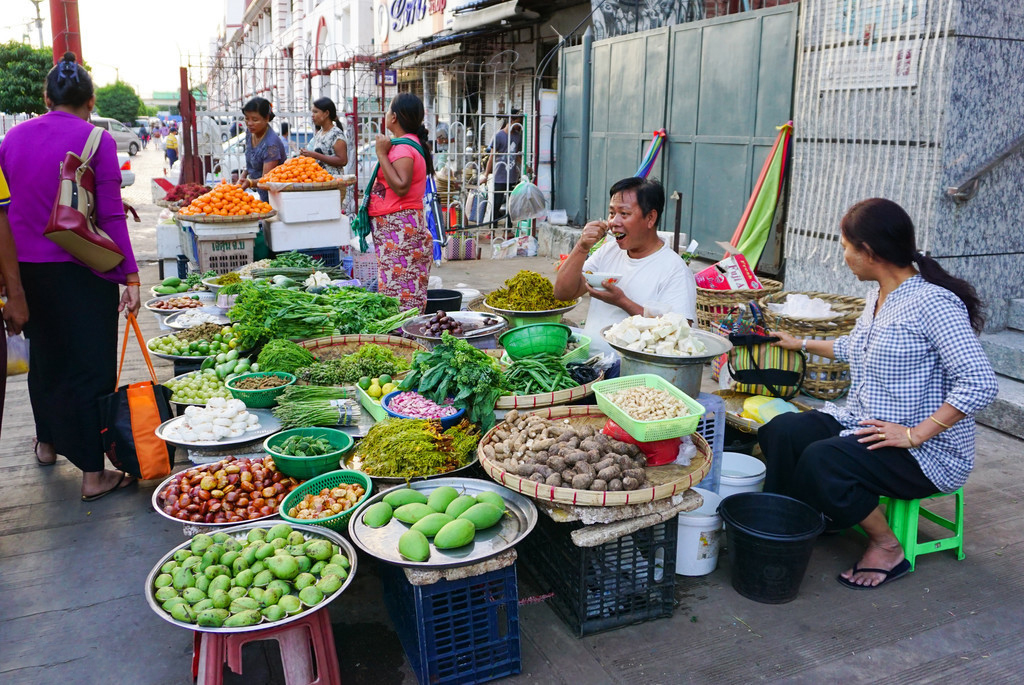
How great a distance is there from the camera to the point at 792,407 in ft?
13.3

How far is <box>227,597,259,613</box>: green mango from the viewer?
8.02 ft

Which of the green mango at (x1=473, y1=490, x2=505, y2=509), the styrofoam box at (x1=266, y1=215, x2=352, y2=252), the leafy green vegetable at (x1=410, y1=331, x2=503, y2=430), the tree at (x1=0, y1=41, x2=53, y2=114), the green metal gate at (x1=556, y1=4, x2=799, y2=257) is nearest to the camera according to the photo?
the green mango at (x1=473, y1=490, x2=505, y2=509)

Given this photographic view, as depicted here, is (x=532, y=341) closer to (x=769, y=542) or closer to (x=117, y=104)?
(x=769, y=542)

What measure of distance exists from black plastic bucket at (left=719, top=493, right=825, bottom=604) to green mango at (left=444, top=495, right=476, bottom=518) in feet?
3.58

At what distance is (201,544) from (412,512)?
741 mm

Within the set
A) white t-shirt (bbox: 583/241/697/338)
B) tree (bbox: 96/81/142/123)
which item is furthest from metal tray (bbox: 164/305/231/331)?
tree (bbox: 96/81/142/123)

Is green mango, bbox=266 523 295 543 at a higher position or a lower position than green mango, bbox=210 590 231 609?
higher

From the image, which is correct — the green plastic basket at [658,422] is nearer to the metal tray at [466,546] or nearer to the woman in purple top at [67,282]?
the metal tray at [466,546]

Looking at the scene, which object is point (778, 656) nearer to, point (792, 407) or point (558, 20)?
point (792, 407)

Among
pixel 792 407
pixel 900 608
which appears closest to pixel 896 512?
pixel 900 608

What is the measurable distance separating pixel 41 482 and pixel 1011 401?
5.70 metres

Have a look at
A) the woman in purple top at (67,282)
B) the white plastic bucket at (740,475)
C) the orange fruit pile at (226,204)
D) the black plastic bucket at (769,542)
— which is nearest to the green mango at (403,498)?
the black plastic bucket at (769,542)

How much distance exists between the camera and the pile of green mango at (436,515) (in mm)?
2682

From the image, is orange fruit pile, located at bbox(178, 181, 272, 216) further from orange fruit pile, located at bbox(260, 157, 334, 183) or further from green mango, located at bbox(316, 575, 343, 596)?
green mango, located at bbox(316, 575, 343, 596)
